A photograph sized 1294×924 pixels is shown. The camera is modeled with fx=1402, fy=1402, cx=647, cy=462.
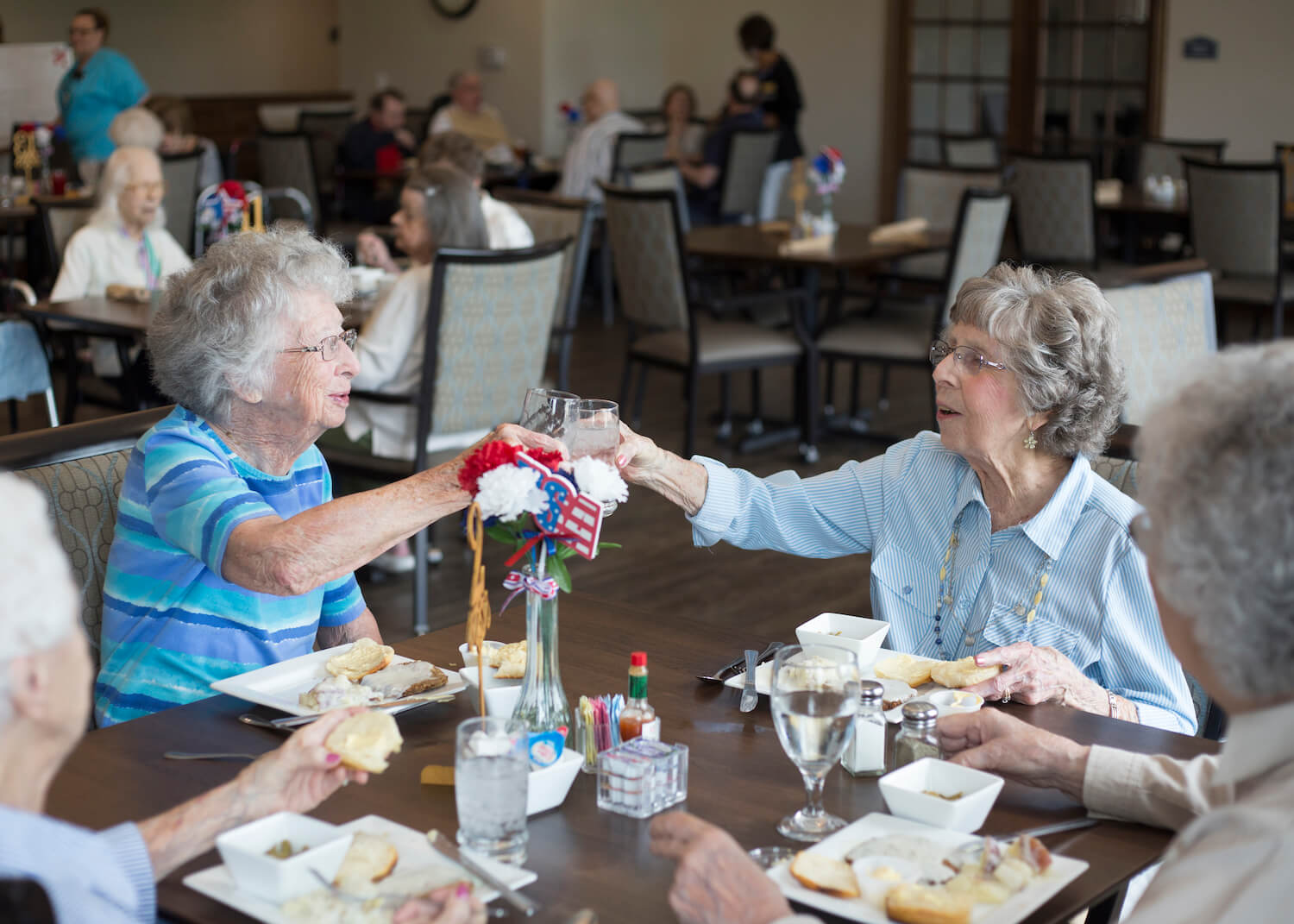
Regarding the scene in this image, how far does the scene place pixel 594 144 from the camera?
27.1 feet

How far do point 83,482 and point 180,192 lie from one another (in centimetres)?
505

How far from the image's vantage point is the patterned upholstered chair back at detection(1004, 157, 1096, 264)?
21.4 ft

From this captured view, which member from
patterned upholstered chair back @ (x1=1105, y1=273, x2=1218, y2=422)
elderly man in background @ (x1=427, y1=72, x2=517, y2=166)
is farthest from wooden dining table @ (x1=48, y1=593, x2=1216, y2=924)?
elderly man in background @ (x1=427, y1=72, x2=517, y2=166)

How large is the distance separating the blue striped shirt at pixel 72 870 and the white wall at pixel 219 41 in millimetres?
11773

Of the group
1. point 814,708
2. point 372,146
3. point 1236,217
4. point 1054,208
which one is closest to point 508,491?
point 814,708

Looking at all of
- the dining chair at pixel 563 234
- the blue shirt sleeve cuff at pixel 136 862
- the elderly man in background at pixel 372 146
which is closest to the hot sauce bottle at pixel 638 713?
the blue shirt sleeve cuff at pixel 136 862

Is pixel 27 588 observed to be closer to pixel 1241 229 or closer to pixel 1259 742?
pixel 1259 742

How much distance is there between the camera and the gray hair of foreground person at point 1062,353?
6.33 ft

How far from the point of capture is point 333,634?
2.04 meters

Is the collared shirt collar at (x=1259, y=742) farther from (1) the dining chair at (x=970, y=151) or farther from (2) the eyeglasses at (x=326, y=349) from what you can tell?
(1) the dining chair at (x=970, y=151)

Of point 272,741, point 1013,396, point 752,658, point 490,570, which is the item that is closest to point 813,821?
point 752,658

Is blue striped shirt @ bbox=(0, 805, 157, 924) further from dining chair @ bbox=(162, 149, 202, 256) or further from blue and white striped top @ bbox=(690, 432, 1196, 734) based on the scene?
dining chair @ bbox=(162, 149, 202, 256)

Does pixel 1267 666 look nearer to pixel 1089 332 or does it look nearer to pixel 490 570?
pixel 1089 332

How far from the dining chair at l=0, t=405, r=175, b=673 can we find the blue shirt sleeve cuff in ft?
2.89
